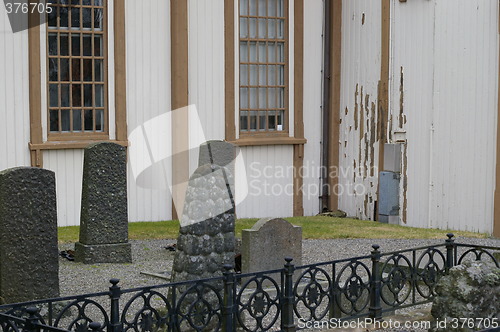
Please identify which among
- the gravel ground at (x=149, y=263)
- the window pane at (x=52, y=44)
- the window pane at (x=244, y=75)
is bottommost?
the gravel ground at (x=149, y=263)

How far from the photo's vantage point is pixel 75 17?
16312 millimetres

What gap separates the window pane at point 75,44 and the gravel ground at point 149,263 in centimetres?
401

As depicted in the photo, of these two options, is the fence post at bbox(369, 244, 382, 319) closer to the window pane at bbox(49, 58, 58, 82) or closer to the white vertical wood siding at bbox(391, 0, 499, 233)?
the white vertical wood siding at bbox(391, 0, 499, 233)

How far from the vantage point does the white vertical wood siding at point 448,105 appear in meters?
15.2

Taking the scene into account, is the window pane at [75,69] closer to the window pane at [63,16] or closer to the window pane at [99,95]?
the window pane at [99,95]

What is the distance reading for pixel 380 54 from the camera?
57.0 ft

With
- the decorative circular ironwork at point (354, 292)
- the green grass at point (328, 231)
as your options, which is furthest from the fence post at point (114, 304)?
the green grass at point (328, 231)

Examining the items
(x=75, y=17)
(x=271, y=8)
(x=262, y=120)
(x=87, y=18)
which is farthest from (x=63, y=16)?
(x=262, y=120)

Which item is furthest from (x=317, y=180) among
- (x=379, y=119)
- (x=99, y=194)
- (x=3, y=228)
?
(x=3, y=228)

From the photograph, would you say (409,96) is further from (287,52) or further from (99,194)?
(99,194)

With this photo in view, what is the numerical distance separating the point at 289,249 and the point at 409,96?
670 cm

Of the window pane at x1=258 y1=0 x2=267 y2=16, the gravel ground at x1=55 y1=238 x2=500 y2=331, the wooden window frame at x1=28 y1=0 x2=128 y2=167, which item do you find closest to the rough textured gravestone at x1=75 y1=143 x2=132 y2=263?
the gravel ground at x1=55 y1=238 x2=500 y2=331

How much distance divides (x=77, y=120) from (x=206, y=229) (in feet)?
28.3

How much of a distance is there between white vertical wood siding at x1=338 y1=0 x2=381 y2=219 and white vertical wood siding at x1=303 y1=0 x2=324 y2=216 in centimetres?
47
